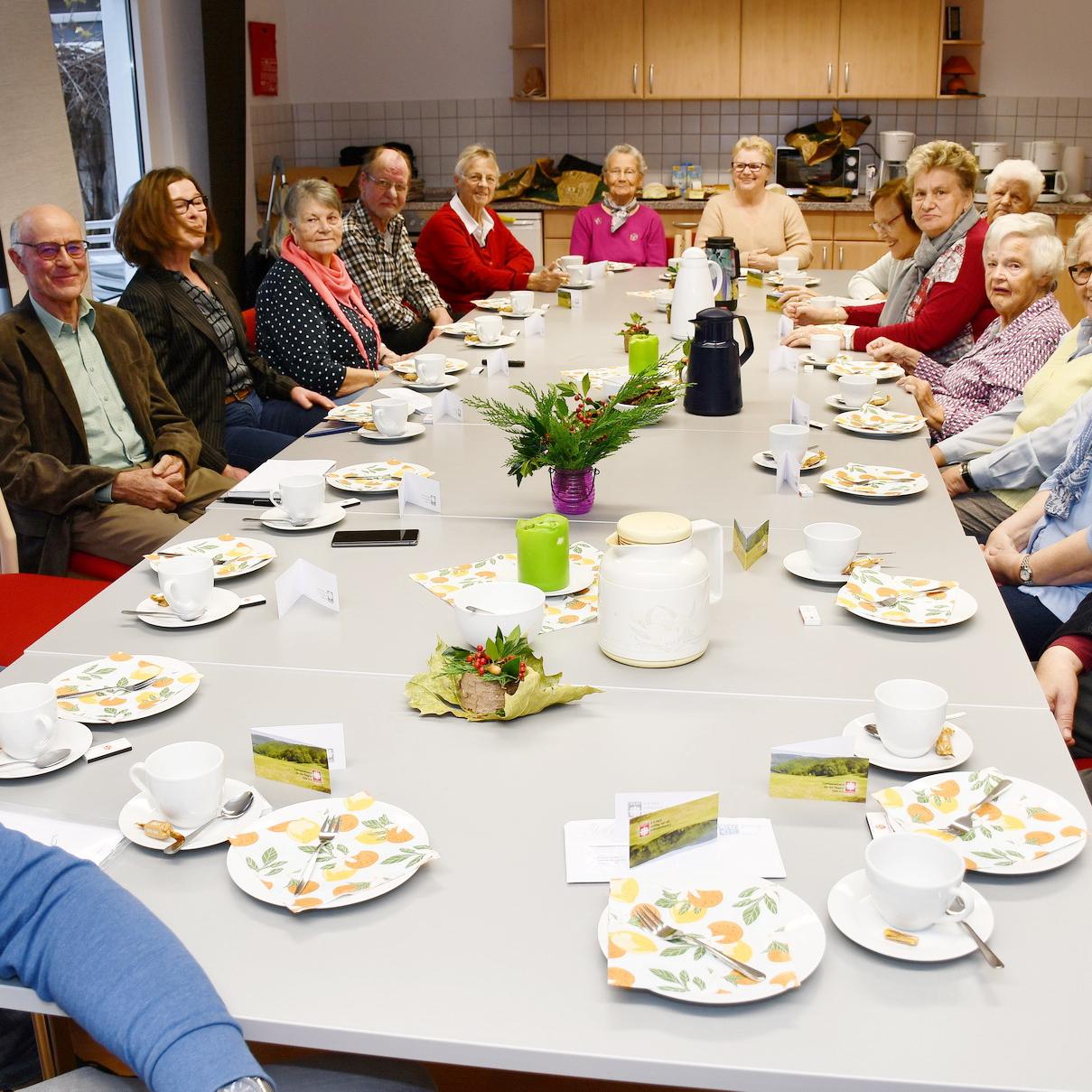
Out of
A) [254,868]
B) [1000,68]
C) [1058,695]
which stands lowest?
[1058,695]

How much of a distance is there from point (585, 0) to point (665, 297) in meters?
2.90

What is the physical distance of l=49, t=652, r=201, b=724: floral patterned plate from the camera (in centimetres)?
154

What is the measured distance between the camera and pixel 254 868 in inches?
47.9

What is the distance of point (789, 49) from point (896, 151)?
789mm

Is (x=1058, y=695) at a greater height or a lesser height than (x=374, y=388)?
lesser

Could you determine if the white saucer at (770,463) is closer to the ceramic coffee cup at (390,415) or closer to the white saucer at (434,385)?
the ceramic coffee cup at (390,415)

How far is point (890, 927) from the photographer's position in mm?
1118

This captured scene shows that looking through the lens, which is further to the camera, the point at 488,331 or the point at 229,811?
the point at 488,331

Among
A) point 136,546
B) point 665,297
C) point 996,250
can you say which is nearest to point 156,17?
point 665,297

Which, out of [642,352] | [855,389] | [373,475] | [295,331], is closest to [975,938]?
[373,475]

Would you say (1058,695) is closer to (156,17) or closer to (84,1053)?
(84,1053)

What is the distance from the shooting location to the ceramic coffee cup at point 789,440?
247cm

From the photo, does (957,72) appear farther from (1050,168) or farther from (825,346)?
(825,346)

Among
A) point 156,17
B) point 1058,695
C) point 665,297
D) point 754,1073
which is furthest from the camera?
point 156,17
